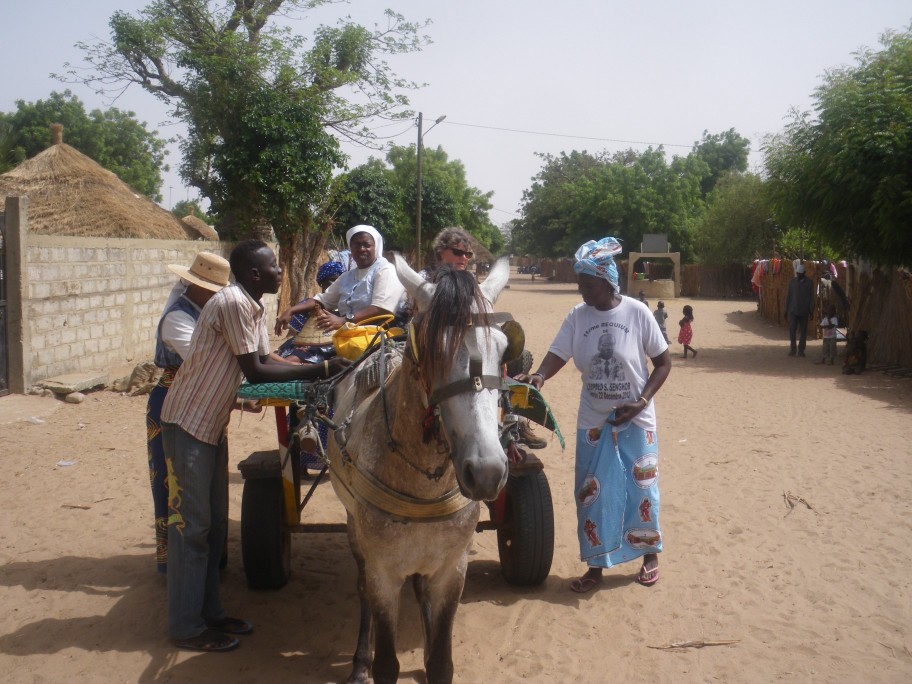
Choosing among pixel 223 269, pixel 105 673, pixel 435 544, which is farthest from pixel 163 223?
pixel 435 544

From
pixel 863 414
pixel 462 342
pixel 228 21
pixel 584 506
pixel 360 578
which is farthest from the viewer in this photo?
Result: pixel 228 21

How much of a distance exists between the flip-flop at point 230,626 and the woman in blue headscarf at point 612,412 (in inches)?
73.1

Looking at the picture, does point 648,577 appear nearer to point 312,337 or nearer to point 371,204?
point 312,337

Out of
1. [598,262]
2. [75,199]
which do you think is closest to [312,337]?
[598,262]

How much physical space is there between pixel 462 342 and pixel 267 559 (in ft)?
8.02

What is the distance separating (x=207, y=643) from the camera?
367 centimetres

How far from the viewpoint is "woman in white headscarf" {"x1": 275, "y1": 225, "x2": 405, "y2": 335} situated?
4434 millimetres

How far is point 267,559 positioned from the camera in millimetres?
4184

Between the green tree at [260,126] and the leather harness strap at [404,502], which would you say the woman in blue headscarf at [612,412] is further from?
the green tree at [260,126]

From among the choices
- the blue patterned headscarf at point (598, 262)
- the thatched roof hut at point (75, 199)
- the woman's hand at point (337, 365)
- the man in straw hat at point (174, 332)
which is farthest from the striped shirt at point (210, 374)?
the thatched roof hut at point (75, 199)

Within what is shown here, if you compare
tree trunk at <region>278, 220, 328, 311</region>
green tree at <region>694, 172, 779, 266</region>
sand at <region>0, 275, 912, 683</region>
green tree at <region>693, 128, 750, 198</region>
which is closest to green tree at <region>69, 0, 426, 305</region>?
tree trunk at <region>278, 220, 328, 311</region>

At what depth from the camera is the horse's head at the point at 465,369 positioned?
2201 mm

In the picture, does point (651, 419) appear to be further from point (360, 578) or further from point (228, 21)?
point (228, 21)

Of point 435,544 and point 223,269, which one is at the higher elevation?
point 223,269
